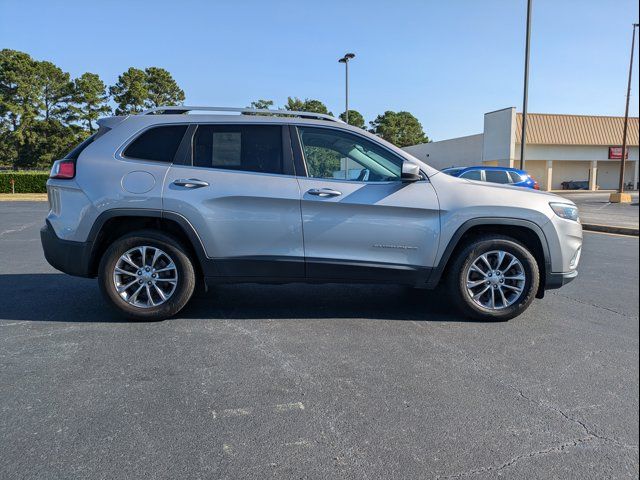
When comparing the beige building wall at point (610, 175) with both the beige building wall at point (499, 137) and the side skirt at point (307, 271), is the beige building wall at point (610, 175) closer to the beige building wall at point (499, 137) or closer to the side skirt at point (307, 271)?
the beige building wall at point (499, 137)

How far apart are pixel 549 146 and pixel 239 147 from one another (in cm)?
4376

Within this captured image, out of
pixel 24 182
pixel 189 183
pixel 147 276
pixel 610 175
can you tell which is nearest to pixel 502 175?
pixel 189 183

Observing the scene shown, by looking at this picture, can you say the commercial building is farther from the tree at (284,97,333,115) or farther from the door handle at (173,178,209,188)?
the door handle at (173,178,209,188)

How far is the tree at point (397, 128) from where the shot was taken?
62531 mm

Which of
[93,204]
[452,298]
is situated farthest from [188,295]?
[452,298]

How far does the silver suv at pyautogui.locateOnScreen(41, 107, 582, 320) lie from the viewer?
433 cm

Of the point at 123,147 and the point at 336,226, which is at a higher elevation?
the point at 123,147

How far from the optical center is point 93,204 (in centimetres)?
430

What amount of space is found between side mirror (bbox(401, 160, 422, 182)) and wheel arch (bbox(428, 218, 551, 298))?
2.11ft

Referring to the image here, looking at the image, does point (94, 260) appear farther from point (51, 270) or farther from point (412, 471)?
point (412, 471)

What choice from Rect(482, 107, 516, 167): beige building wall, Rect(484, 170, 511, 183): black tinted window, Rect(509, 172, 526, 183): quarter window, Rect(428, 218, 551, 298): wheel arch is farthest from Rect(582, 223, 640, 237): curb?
Rect(482, 107, 516, 167): beige building wall

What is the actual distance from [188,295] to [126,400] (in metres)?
1.56

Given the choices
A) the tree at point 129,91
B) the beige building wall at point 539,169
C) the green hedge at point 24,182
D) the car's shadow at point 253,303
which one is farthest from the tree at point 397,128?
the car's shadow at point 253,303

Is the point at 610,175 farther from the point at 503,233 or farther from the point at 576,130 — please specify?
the point at 503,233
